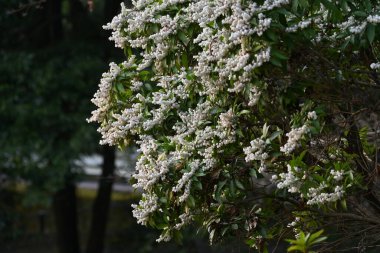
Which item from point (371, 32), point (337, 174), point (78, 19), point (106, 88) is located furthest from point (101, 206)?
point (371, 32)

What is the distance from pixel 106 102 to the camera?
220 inches

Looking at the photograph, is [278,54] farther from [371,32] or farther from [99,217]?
[99,217]

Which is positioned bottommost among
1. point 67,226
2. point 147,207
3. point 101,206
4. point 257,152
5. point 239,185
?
point 67,226

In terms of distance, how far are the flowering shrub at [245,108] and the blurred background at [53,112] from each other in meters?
4.51

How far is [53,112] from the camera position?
11344 mm

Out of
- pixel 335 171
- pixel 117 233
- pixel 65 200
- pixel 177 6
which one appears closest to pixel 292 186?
pixel 335 171

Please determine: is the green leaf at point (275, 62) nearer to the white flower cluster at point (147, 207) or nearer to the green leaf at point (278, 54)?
the green leaf at point (278, 54)

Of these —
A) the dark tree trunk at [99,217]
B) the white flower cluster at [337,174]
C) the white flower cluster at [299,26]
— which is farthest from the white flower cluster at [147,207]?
the dark tree trunk at [99,217]

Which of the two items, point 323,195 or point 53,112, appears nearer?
point 323,195

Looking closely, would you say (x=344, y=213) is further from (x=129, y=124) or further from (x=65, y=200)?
(x=65, y=200)

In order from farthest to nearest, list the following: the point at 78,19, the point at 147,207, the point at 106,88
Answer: the point at 78,19 → the point at 106,88 → the point at 147,207

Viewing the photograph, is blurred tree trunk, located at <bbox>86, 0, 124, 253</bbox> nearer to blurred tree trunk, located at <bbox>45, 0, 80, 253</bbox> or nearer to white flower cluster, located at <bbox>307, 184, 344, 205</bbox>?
blurred tree trunk, located at <bbox>45, 0, 80, 253</bbox>

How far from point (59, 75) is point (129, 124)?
6.34 metres

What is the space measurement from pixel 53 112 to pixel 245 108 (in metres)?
6.69
